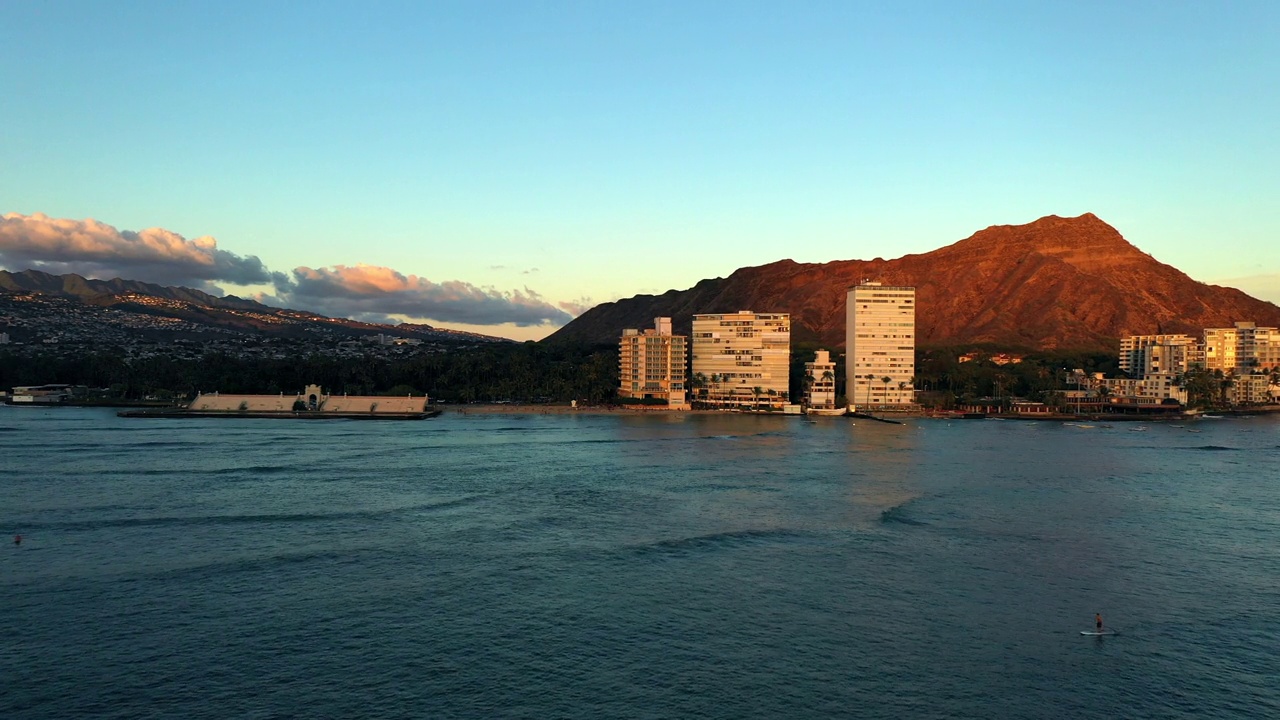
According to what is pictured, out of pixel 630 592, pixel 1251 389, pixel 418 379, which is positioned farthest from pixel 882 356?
pixel 630 592

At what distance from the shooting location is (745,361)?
150 meters

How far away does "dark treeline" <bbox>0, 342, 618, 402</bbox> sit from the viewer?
148 m

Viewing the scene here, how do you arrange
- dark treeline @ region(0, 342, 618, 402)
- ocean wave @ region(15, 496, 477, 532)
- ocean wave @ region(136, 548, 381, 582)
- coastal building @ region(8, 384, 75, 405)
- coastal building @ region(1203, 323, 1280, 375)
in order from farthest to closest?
coastal building @ region(1203, 323, 1280, 375) < dark treeline @ region(0, 342, 618, 402) < coastal building @ region(8, 384, 75, 405) < ocean wave @ region(15, 496, 477, 532) < ocean wave @ region(136, 548, 381, 582)

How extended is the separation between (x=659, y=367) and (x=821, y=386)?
28765 mm

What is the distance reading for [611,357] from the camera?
181 metres

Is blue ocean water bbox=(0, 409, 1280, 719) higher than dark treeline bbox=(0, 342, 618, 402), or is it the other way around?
dark treeline bbox=(0, 342, 618, 402)

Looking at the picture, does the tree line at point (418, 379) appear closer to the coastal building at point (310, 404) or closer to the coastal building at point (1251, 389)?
the coastal building at point (1251, 389)

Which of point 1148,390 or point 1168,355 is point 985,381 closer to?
point 1148,390

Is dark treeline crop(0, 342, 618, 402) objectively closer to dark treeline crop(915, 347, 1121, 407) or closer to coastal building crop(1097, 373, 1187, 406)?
dark treeline crop(915, 347, 1121, 407)

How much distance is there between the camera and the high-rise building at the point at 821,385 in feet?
484

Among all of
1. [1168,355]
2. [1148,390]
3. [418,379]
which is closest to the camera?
[418,379]

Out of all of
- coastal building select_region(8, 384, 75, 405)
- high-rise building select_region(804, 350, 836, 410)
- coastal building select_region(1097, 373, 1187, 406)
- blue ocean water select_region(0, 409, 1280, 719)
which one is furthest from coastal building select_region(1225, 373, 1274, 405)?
coastal building select_region(8, 384, 75, 405)

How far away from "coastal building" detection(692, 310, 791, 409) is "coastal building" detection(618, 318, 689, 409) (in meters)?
4.25

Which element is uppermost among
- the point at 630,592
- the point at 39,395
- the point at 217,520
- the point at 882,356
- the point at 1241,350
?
the point at 1241,350
